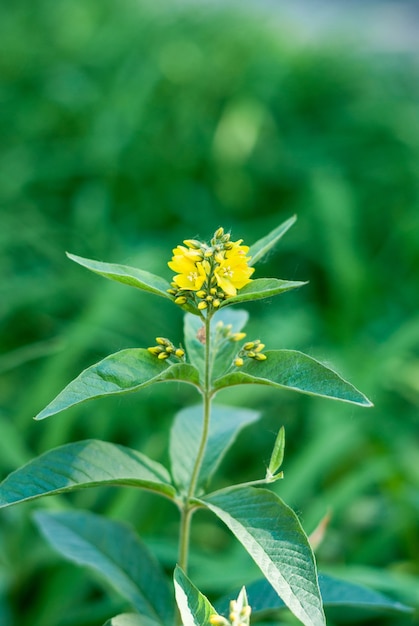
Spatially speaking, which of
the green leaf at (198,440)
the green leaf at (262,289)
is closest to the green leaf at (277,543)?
the green leaf at (198,440)

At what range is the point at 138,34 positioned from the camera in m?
3.95

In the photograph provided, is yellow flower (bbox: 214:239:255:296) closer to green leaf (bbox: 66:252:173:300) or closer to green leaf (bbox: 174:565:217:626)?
green leaf (bbox: 66:252:173:300)

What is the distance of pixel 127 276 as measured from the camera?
0.71 m

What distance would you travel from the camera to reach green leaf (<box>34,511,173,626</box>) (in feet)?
3.32

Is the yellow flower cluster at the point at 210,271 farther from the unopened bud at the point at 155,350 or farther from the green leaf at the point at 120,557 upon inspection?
the green leaf at the point at 120,557

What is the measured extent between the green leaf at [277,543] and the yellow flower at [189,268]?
25 cm

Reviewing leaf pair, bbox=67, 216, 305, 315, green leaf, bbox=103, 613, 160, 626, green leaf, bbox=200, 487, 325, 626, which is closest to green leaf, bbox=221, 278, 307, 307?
leaf pair, bbox=67, 216, 305, 315

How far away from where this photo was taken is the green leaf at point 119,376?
26.8 inches

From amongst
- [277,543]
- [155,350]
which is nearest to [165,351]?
[155,350]

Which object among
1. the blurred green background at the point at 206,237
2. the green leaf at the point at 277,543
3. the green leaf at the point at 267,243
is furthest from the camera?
the blurred green background at the point at 206,237

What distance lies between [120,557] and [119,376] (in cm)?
43

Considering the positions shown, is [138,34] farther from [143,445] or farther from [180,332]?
[143,445]

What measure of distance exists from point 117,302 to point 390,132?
175 centimetres

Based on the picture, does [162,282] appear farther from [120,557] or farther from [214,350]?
[120,557]
